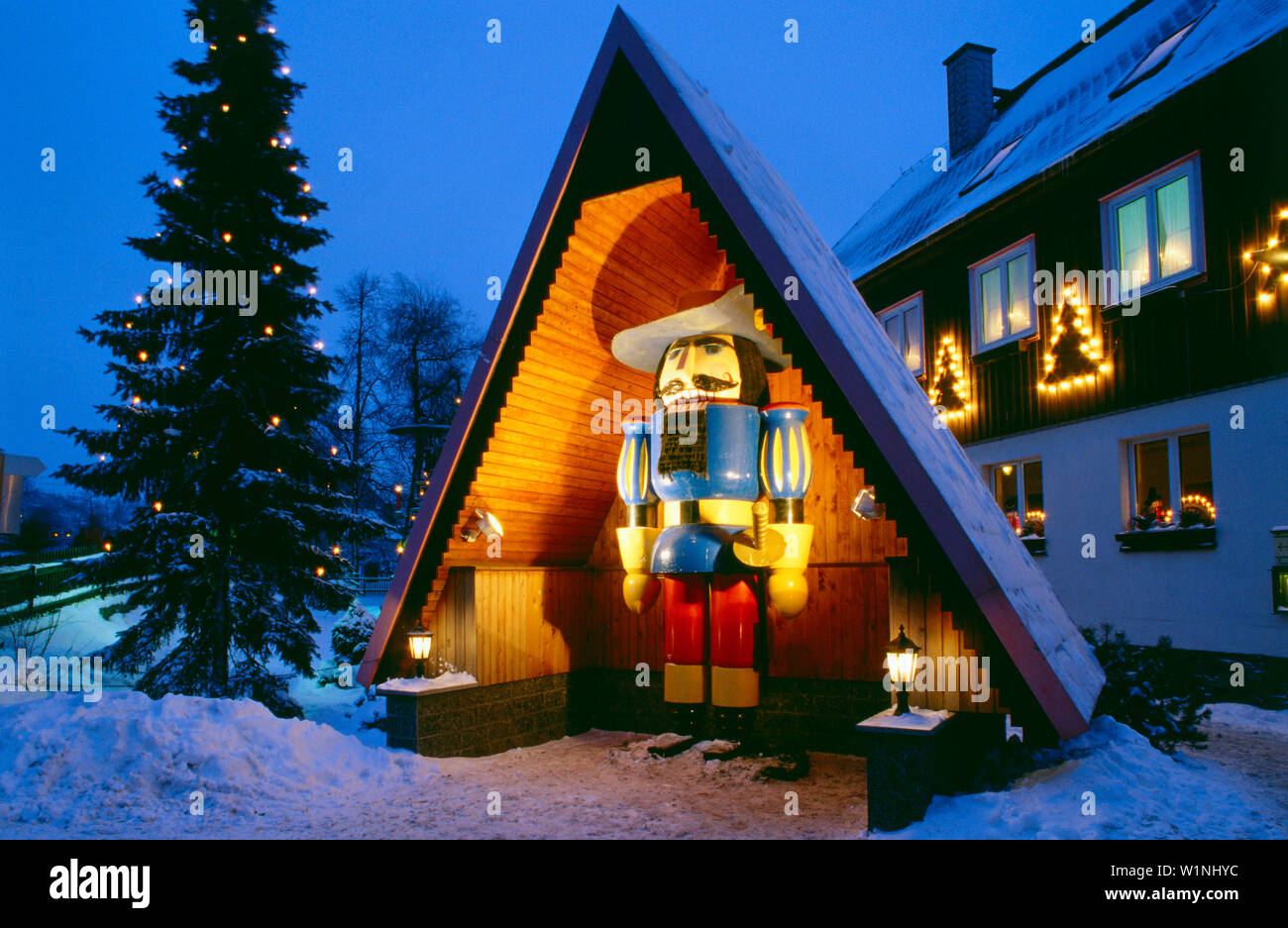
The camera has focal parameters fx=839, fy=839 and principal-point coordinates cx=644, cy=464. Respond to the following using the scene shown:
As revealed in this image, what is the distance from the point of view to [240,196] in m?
10.6

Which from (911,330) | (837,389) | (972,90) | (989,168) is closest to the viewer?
(837,389)

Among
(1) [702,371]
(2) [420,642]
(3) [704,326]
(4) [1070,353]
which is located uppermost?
(4) [1070,353]

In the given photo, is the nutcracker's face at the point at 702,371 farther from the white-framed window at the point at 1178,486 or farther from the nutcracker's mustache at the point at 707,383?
the white-framed window at the point at 1178,486

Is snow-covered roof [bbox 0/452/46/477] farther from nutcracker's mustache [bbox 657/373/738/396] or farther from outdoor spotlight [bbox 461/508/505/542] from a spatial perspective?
nutcracker's mustache [bbox 657/373/738/396]

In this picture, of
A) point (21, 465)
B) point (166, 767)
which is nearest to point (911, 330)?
point (166, 767)

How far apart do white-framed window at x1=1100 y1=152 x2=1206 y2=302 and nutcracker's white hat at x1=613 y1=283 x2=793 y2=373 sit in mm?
6394

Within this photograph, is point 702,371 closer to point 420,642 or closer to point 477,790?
point 420,642

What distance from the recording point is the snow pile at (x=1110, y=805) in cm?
470

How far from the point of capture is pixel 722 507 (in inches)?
266

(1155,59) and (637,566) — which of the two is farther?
(1155,59)

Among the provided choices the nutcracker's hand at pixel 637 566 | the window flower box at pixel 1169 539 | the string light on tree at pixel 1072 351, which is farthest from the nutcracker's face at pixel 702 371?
the string light on tree at pixel 1072 351

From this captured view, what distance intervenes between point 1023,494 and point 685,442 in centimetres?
904

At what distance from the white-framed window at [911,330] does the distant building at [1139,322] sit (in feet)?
0.67

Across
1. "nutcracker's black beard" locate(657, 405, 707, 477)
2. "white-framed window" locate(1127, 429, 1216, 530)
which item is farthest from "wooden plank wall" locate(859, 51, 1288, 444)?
"nutcracker's black beard" locate(657, 405, 707, 477)
